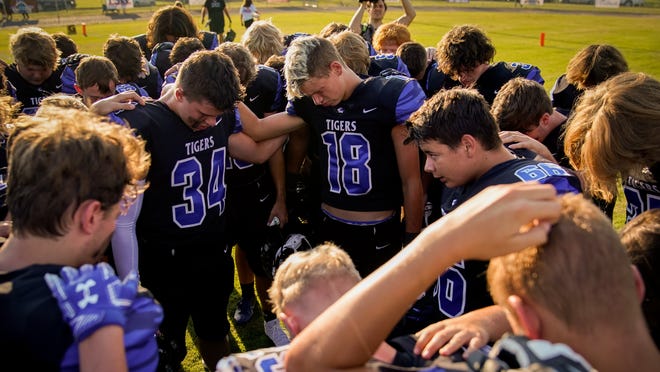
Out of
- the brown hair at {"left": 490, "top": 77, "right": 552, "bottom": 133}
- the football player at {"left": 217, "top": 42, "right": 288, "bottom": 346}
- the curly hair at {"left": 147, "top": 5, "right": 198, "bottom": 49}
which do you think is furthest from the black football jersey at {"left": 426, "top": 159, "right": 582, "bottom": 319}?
the curly hair at {"left": 147, "top": 5, "right": 198, "bottom": 49}

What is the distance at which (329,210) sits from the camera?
3949 millimetres

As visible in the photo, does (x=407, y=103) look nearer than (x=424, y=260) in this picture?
No

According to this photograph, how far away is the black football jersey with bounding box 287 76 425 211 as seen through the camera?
3.48 meters

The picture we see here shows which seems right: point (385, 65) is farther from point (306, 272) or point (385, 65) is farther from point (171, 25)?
point (306, 272)

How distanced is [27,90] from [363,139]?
3.75 m

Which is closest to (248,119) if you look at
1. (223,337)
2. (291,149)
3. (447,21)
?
(291,149)

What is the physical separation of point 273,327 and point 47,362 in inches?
109

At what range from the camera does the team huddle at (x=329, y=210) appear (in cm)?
132

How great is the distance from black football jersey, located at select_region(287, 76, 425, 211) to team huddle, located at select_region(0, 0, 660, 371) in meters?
0.01

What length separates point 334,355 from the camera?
1353 millimetres

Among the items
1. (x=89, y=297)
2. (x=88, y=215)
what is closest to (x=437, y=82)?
(x=88, y=215)

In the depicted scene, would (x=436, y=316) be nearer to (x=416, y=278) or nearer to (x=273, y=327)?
(x=416, y=278)

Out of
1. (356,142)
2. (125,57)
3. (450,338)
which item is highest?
(125,57)

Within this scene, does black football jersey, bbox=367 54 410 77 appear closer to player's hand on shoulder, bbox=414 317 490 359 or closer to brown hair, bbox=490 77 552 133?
brown hair, bbox=490 77 552 133
